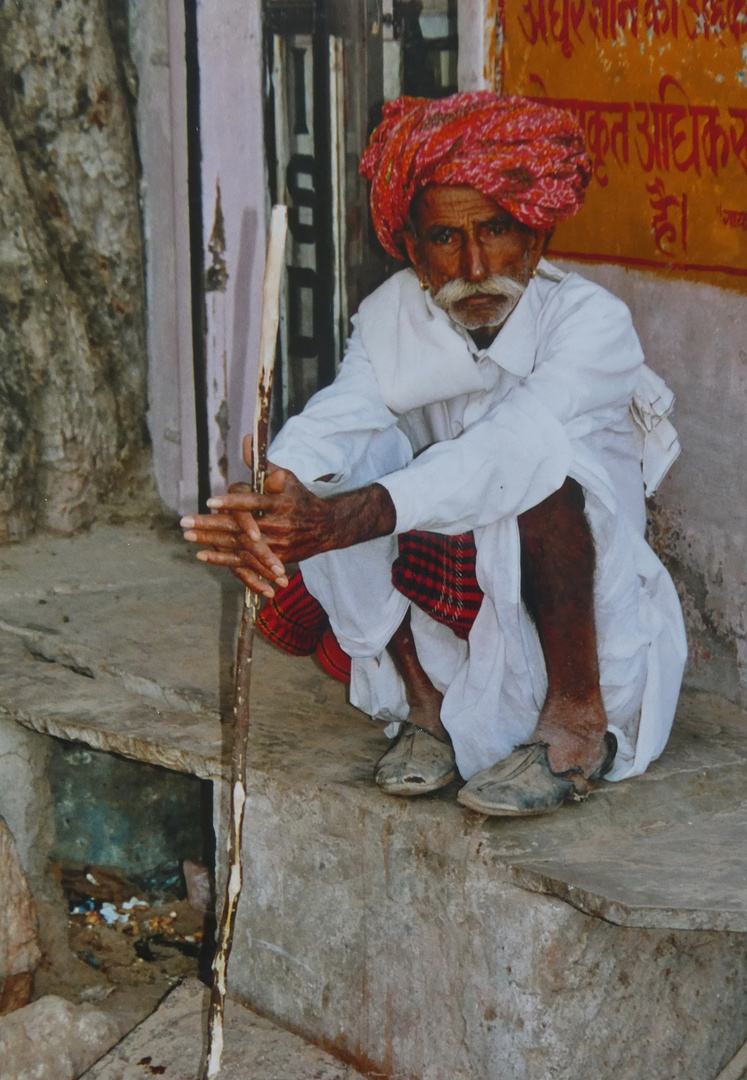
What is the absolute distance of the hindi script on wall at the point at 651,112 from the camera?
340 centimetres

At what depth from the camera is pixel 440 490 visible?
286 centimetres

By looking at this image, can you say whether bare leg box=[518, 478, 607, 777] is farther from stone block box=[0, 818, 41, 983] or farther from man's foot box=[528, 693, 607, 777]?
stone block box=[0, 818, 41, 983]

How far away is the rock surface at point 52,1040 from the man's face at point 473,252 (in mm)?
1711

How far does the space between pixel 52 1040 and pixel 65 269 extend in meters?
2.75

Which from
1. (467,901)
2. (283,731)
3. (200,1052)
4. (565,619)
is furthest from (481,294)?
(200,1052)

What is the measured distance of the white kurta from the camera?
292 cm

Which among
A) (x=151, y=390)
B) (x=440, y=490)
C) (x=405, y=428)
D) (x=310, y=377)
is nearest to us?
(x=440, y=490)

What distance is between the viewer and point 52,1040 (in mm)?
3203

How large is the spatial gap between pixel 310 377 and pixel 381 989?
2226 millimetres

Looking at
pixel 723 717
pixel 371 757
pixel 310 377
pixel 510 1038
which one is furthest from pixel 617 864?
pixel 310 377

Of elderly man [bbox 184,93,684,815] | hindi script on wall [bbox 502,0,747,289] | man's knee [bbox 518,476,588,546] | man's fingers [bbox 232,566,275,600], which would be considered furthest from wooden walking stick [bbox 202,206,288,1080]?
hindi script on wall [bbox 502,0,747,289]

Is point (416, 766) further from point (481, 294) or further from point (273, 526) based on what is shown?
point (481, 294)

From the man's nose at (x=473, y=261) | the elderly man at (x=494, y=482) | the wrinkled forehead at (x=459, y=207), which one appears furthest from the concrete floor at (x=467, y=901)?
the wrinkled forehead at (x=459, y=207)

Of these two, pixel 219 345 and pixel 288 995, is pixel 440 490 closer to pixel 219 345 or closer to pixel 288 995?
pixel 288 995
